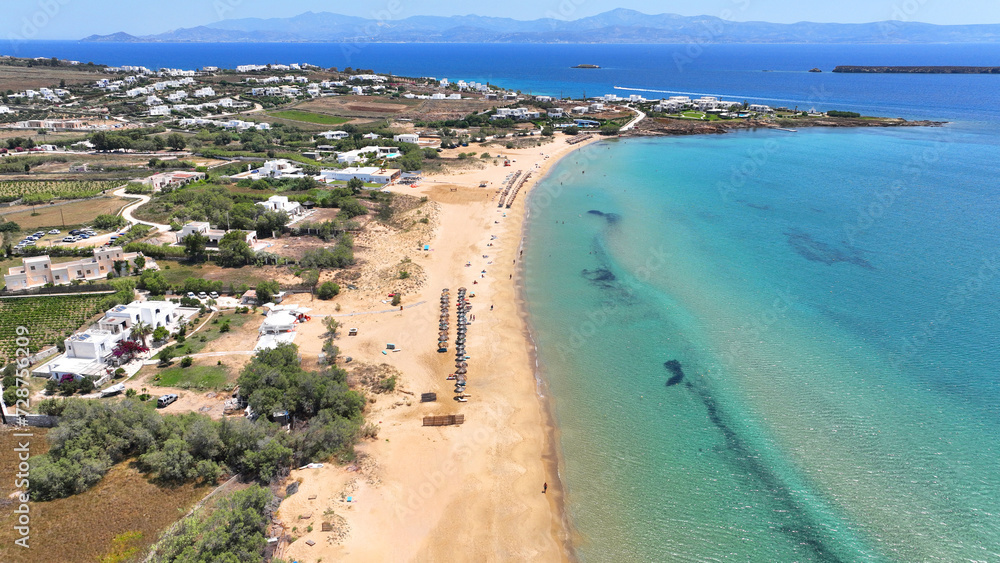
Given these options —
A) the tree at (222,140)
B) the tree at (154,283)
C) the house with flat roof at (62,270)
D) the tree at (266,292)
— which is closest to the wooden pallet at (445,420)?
the tree at (266,292)

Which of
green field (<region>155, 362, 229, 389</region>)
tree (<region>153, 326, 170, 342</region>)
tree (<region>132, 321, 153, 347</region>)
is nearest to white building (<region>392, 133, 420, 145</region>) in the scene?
tree (<region>153, 326, 170, 342</region>)

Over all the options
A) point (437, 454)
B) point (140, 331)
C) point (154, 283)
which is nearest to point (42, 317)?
point (154, 283)

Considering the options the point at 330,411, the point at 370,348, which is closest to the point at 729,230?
the point at 370,348

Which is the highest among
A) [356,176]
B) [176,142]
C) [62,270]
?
[176,142]

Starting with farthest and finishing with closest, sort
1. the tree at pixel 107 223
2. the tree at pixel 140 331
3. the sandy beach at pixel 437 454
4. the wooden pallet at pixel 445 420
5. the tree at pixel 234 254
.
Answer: the tree at pixel 107 223
the tree at pixel 234 254
the tree at pixel 140 331
the wooden pallet at pixel 445 420
the sandy beach at pixel 437 454

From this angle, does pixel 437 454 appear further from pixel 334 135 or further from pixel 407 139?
pixel 334 135

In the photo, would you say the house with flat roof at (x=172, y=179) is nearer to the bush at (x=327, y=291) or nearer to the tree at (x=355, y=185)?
the tree at (x=355, y=185)

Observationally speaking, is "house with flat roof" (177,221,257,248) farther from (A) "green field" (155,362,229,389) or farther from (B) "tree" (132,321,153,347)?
(A) "green field" (155,362,229,389)
